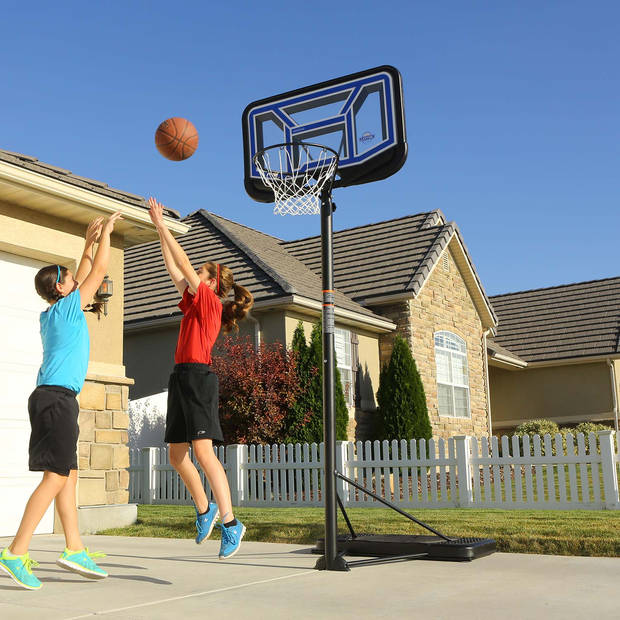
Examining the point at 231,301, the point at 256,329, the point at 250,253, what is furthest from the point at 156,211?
the point at 250,253

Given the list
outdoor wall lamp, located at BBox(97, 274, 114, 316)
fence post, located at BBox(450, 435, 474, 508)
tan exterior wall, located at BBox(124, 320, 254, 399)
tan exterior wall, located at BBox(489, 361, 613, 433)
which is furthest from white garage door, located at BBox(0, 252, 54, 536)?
tan exterior wall, located at BBox(489, 361, 613, 433)

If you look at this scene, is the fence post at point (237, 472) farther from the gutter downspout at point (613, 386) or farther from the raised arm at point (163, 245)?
the gutter downspout at point (613, 386)

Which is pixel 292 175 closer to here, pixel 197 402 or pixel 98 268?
pixel 98 268

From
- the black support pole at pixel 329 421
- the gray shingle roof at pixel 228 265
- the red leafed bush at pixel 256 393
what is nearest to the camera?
the black support pole at pixel 329 421

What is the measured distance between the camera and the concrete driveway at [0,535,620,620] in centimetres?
416

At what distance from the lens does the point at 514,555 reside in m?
6.47

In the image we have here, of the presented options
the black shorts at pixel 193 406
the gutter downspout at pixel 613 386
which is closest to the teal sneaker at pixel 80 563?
the black shorts at pixel 193 406

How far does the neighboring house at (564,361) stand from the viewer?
2448cm

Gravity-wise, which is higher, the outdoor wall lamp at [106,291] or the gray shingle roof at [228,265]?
the gray shingle roof at [228,265]

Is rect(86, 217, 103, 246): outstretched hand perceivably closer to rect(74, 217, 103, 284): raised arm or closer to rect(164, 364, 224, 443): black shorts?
rect(74, 217, 103, 284): raised arm

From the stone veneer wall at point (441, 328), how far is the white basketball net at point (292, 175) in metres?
11.5

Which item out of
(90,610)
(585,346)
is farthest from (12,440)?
(585,346)

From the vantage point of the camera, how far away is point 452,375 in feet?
68.2

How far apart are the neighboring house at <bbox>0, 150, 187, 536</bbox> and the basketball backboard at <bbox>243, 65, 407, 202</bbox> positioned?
2.66 metres
